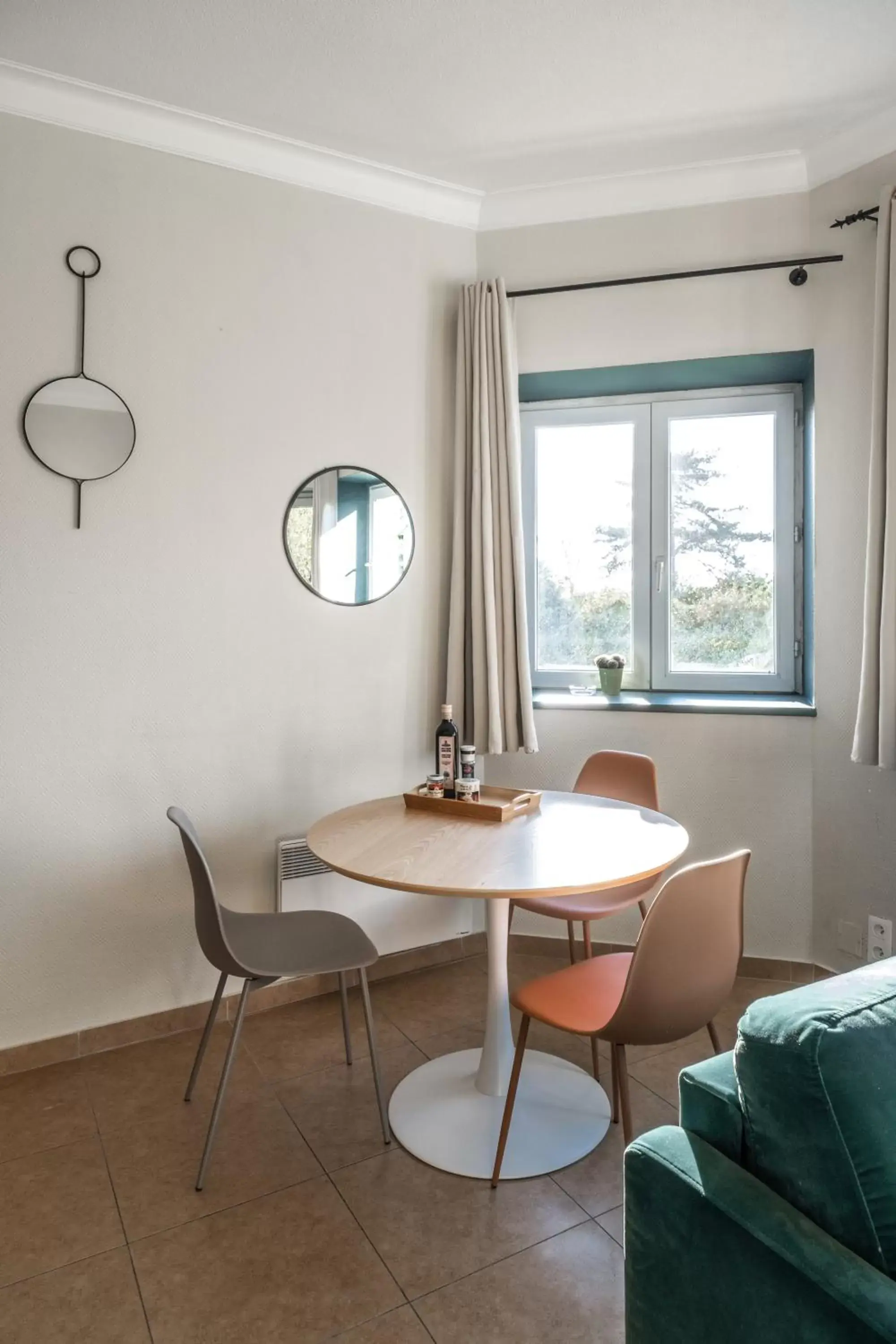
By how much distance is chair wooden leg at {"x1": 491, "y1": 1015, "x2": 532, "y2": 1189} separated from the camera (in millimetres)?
1928

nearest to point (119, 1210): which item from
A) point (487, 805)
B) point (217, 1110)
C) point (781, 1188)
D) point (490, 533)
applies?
point (217, 1110)

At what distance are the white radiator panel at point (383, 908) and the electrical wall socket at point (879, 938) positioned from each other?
138 cm

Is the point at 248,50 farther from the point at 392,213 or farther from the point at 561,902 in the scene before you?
the point at 561,902

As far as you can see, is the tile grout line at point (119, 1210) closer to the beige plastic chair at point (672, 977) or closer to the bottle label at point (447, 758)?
the beige plastic chair at point (672, 977)

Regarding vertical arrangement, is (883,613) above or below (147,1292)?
above

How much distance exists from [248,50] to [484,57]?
0.65 meters

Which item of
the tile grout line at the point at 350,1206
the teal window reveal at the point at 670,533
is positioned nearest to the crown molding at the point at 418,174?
the teal window reveal at the point at 670,533

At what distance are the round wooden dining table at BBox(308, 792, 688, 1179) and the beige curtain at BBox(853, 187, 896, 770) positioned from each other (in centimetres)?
79

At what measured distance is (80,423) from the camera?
2.52m

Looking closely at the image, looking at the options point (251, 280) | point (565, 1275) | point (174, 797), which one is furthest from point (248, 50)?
point (565, 1275)

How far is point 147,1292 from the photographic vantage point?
169 centimetres

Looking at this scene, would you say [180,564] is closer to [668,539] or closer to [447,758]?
[447,758]

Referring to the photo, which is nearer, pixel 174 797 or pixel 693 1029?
pixel 693 1029

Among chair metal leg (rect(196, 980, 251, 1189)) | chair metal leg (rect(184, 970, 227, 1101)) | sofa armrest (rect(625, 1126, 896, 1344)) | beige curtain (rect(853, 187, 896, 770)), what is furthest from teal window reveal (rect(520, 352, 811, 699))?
sofa armrest (rect(625, 1126, 896, 1344))
